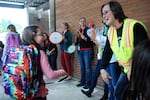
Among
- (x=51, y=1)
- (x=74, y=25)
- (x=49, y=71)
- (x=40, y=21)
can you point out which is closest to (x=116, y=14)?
(x=49, y=71)

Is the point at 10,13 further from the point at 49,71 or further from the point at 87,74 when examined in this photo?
the point at 49,71

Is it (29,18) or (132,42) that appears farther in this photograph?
(29,18)

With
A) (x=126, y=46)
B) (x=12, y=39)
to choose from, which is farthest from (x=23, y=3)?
(x=126, y=46)

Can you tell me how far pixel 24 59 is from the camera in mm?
2123

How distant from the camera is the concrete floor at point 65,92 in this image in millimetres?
4674

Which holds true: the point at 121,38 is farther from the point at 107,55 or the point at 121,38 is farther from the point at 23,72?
the point at 23,72

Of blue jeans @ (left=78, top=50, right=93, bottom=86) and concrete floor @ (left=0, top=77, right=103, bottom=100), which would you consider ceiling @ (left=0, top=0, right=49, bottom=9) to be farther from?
blue jeans @ (left=78, top=50, right=93, bottom=86)

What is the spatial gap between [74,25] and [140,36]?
4.13 m

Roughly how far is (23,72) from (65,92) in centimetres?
310

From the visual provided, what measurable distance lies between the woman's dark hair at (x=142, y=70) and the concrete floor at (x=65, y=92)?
3.42 meters

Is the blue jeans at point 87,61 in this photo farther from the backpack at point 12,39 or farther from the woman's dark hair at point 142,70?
the woman's dark hair at point 142,70

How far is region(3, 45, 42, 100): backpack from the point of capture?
212 centimetres

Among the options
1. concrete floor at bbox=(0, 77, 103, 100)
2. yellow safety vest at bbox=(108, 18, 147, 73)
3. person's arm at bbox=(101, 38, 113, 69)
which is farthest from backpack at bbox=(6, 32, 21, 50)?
yellow safety vest at bbox=(108, 18, 147, 73)

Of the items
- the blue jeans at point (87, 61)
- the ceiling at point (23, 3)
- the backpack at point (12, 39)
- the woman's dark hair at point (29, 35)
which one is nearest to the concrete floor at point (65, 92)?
the blue jeans at point (87, 61)
